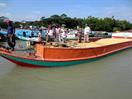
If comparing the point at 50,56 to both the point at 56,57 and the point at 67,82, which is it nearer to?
the point at 56,57

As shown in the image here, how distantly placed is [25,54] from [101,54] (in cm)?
489

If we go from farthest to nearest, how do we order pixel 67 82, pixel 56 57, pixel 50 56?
pixel 56 57 < pixel 50 56 < pixel 67 82

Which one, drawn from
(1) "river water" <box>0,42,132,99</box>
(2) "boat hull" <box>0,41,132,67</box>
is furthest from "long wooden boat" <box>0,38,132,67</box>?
(1) "river water" <box>0,42,132,99</box>

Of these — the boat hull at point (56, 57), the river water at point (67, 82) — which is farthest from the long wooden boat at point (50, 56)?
the river water at point (67, 82)

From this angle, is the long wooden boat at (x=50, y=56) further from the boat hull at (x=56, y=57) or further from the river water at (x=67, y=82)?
the river water at (x=67, y=82)

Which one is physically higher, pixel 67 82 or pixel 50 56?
pixel 50 56

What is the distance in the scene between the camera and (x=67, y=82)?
30.4 feet

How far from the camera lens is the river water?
7.79 m

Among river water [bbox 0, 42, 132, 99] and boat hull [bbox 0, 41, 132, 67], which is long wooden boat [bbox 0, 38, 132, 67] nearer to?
boat hull [bbox 0, 41, 132, 67]

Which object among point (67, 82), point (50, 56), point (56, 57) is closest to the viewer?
point (67, 82)

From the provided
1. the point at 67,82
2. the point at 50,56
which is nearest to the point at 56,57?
the point at 50,56

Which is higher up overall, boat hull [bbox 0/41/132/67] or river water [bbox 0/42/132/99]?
boat hull [bbox 0/41/132/67]

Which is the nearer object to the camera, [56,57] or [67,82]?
[67,82]

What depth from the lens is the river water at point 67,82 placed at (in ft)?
25.6
